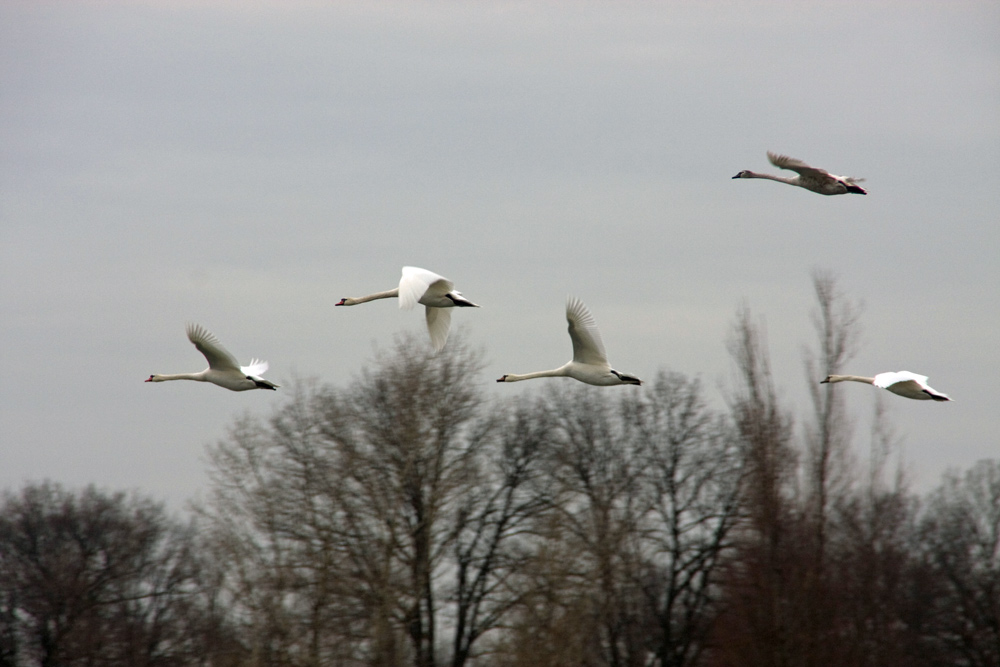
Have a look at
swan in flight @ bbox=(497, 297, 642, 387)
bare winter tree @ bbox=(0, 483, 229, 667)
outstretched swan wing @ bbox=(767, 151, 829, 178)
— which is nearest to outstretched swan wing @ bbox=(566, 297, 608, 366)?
swan in flight @ bbox=(497, 297, 642, 387)

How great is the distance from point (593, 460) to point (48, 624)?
22202 millimetres

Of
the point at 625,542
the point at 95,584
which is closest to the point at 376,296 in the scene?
the point at 625,542

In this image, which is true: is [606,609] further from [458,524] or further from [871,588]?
[871,588]

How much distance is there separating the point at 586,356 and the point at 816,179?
4896 mm

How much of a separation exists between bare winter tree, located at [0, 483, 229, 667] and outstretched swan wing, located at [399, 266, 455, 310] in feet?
64.1

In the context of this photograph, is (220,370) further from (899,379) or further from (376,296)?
(899,379)

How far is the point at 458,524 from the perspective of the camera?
3462 centimetres

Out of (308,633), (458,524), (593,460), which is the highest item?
(593,460)

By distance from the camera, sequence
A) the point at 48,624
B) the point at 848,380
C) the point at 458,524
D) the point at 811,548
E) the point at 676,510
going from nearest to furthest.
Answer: the point at 848,380 → the point at 811,548 → the point at 458,524 → the point at 676,510 → the point at 48,624

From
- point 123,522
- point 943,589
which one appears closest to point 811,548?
point 943,589

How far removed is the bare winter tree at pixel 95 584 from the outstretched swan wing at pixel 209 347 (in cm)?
1801

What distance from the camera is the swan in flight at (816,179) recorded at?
21484 mm

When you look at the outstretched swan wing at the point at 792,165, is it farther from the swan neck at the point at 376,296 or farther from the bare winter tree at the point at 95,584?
the bare winter tree at the point at 95,584

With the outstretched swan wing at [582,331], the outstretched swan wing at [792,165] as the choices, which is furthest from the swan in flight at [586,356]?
the outstretched swan wing at [792,165]
